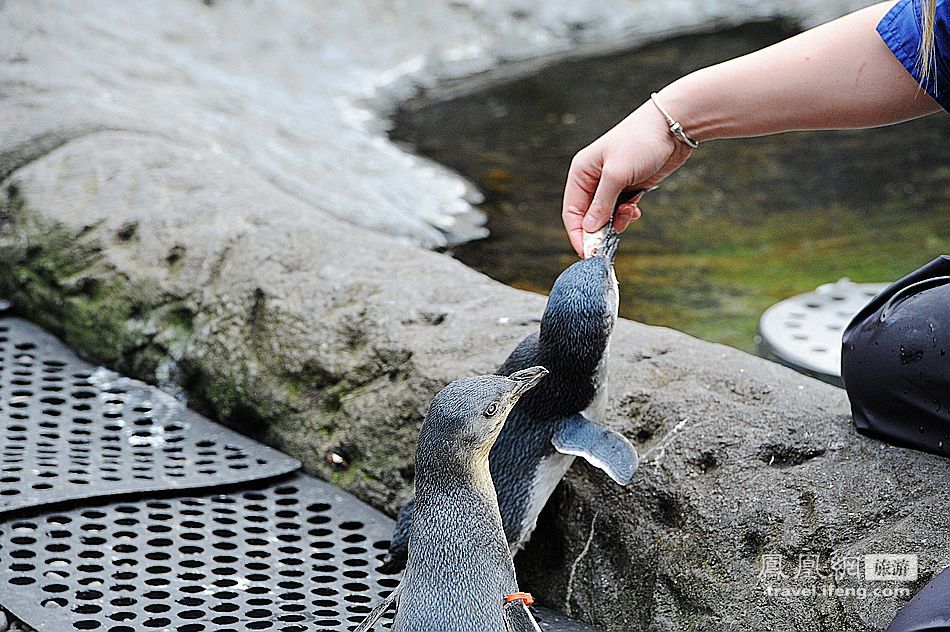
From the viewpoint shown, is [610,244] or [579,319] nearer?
[579,319]

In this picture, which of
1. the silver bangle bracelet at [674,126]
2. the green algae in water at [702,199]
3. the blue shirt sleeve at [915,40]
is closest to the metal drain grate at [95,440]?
the silver bangle bracelet at [674,126]

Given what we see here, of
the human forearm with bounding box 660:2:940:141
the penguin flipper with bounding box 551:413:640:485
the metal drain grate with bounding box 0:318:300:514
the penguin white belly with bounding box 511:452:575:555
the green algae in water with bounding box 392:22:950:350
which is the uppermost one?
the human forearm with bounding box 660:2:940:141

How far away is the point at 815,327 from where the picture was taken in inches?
136

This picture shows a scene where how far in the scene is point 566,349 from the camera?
1.95 metres

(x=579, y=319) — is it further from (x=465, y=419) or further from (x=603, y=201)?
(x=465, y=419)

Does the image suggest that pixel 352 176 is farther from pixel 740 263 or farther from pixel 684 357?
pixel 684 357

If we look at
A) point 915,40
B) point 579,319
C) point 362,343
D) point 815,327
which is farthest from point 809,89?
point 815,327

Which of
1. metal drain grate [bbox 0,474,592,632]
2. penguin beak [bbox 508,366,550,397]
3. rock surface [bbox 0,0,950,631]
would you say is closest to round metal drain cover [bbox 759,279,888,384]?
rock surface [bbox 0,0,950,631]

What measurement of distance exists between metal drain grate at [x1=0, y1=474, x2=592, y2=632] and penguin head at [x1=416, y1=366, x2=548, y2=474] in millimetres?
536

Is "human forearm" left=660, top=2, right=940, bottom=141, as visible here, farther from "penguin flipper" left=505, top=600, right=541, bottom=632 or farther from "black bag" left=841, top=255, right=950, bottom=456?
"penguin flipper" left=505, top=600, right=541, bottom=632

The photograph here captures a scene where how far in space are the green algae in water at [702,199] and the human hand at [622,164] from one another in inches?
72.5

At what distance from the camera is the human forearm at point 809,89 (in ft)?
6.15

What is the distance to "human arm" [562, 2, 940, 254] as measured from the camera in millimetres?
1880

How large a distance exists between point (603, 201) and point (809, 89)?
40 cm
